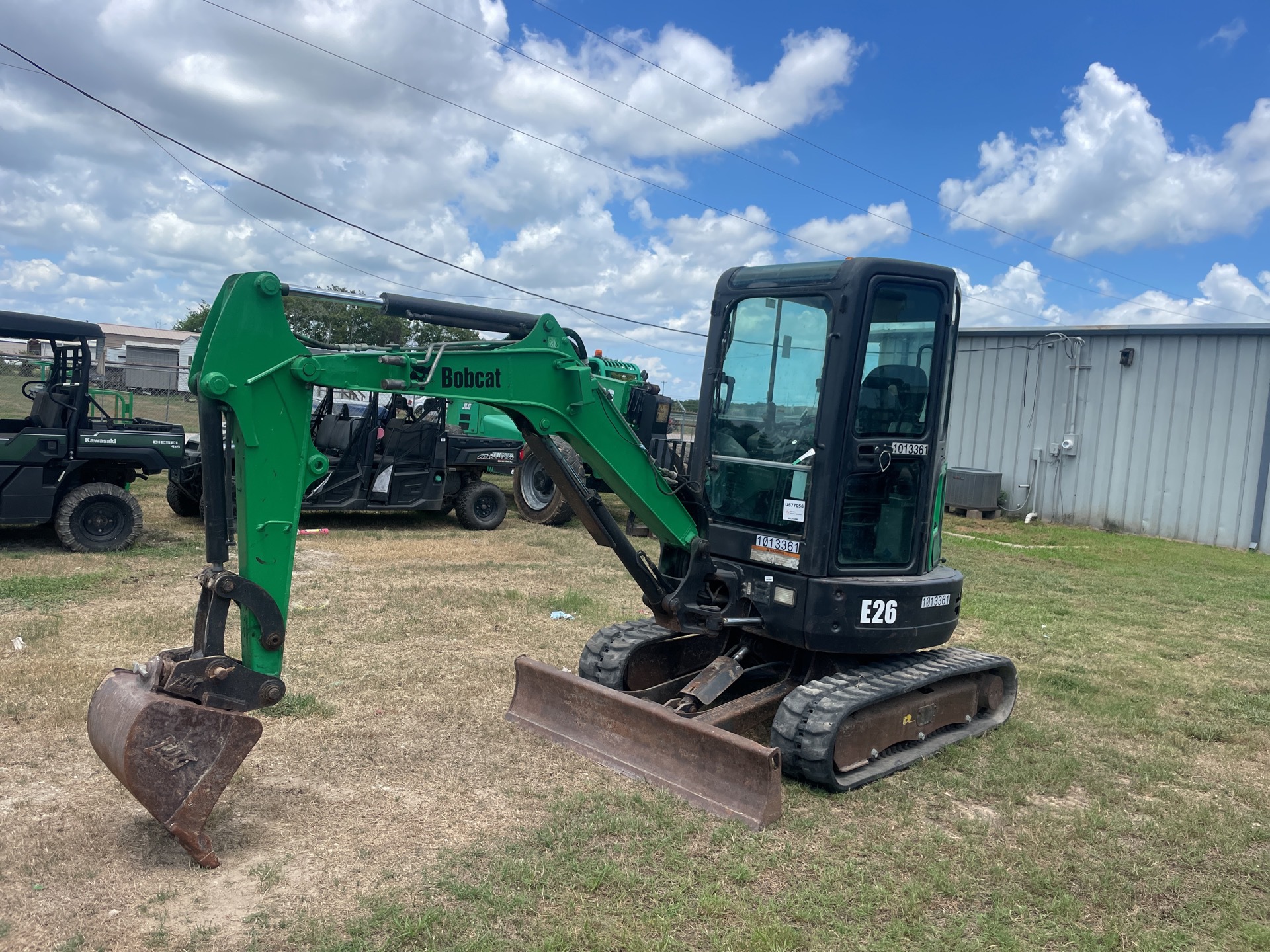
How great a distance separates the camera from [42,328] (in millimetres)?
10250

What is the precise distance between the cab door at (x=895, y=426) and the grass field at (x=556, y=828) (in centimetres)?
121

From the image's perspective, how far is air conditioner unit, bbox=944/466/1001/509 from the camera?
17.9 meters

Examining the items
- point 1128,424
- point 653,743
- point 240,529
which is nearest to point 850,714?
point 653,743

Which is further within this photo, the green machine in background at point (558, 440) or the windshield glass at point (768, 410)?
the green machine in background at point (558, 440)

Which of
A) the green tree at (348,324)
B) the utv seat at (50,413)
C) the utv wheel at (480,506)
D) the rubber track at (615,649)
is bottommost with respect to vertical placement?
the rubber track at (615,649)

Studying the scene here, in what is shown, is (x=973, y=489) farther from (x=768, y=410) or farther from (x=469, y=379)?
(x=469, y=379)

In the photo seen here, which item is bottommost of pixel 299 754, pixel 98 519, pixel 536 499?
pixel 299 754

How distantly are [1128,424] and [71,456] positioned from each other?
15.4 m

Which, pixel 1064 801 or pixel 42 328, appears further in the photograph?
pixel 42 328

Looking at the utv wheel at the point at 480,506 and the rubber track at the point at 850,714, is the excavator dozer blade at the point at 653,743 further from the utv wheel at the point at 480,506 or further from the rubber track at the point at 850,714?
the utv wheel at the point at 480,506

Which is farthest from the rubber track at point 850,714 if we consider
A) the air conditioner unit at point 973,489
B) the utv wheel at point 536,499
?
the air conditioner unit at point 973,489

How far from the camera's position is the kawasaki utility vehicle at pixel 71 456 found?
10.0 metres

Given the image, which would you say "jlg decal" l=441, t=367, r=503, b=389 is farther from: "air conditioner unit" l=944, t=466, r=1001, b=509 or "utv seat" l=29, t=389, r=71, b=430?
"air conditioner unit" l=944, t=466, r=1001, b=509

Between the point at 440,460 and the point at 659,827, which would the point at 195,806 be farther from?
the point at 440,460
